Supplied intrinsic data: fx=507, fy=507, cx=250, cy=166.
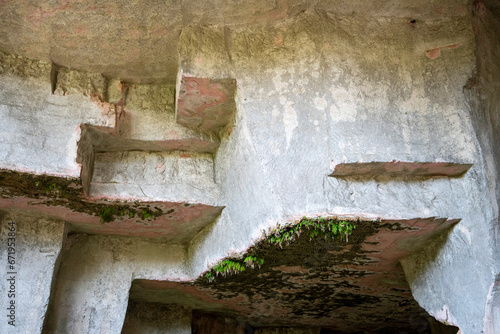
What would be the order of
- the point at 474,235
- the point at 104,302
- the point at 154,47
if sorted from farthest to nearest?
the point at 104,302 → the point at 154,47 → the point at 474,235

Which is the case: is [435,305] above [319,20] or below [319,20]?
below

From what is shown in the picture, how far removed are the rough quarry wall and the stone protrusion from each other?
2cm

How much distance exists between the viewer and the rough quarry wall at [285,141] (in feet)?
11.5

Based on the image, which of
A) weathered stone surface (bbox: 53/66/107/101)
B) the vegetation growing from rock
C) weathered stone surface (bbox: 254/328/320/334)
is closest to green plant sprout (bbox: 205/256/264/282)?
the vegetation growing from rock

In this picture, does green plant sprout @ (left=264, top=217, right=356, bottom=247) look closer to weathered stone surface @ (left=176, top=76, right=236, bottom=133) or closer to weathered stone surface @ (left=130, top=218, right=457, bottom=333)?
weathered stone surface @ (left=130, top=218, right=457, bottom=333)

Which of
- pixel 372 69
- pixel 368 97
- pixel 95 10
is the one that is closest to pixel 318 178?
pixel 368 97

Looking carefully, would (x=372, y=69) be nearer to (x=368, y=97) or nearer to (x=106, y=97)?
(x=368, y=97)

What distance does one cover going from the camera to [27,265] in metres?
4.18

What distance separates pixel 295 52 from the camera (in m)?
3.79

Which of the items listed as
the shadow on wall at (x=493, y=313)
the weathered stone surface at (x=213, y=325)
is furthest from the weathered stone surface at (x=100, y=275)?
the shadow on wall at (x=493, y=313)

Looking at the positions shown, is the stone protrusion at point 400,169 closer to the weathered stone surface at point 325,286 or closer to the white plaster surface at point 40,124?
the weathered stone surface at point 325,286

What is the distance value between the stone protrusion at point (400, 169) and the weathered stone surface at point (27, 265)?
8.18 ft

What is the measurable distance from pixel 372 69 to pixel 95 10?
2.09 m

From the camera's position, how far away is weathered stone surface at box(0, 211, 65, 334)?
4.04 meters
